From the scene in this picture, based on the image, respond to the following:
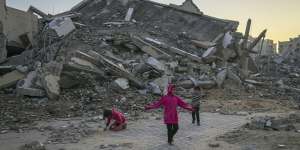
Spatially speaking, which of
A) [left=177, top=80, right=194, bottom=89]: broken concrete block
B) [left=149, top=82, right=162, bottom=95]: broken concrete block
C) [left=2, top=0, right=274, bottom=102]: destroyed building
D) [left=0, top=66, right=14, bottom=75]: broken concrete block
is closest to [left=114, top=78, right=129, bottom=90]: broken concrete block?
[left=2, top=0, right=274, bottom=102]: destroyed building

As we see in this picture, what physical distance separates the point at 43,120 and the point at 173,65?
918cm

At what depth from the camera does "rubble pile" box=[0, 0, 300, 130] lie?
15.4 m

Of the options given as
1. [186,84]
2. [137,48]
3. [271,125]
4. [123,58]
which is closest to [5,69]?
[123,58]

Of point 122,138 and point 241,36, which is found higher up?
point 241,36

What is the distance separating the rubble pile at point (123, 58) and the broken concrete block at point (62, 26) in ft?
0.17

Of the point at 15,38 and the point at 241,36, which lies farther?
the point at 241,36

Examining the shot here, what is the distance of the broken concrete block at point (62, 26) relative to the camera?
2200 centimetres

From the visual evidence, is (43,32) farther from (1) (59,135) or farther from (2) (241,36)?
(1) (59,135)

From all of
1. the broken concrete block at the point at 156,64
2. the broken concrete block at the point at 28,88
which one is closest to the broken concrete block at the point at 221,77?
the broken concrete block at the point at 156,64

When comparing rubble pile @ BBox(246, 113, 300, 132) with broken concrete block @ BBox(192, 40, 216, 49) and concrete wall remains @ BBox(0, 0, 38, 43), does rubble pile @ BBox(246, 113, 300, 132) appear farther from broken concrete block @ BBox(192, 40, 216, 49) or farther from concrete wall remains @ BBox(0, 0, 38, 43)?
broken concrete block @ BBox(192, 40, 216, 49)

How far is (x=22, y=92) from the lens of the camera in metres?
15.0

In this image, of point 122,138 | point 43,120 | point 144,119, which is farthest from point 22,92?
point 122,138

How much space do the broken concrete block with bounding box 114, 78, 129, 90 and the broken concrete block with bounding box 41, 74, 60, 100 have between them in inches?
94.6

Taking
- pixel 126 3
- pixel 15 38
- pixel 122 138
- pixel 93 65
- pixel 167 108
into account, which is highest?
pixel 126 3
